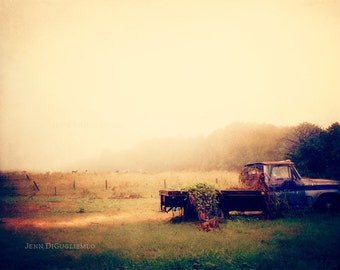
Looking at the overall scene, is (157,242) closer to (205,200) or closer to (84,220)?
(205,200)

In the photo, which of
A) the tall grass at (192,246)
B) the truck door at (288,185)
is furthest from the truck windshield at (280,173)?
the tall grass at (192,246)

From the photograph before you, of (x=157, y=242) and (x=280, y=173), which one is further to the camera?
(x=280, y=173)

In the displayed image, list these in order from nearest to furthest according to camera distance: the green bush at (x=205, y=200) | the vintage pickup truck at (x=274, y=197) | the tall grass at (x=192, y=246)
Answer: the tall grass at (x=192, y=246) → the green bush at (x=205, y=200) → the vintage pickup truck at (x=274, y=197)

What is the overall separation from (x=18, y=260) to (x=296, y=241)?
7.16 metres

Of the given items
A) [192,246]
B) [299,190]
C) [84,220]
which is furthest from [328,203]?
[84,220]

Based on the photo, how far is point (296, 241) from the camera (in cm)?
746

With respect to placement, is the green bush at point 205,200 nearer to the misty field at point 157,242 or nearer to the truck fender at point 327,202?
the misty field at point 157,242

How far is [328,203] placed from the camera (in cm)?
1091

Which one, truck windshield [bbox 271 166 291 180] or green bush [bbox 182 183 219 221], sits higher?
truck windshield [bbox 271 166 291 180]

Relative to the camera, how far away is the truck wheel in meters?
10.9

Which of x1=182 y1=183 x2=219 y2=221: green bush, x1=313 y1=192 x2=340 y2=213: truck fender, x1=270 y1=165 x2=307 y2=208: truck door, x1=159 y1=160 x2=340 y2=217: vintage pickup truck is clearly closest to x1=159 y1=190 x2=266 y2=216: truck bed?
x1=159 y1=160 x2=340 y2=217: vintage pickup truck

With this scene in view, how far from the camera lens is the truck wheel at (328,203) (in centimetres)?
1091

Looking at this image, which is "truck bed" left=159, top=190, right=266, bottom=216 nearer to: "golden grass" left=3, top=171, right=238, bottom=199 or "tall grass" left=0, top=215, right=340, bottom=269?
"tall grass" left=0, top=215, right=340, bottom=269

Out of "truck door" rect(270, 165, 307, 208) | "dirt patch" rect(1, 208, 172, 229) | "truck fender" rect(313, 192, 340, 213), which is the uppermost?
"truck door" rect(270, 165, 307, 208)
